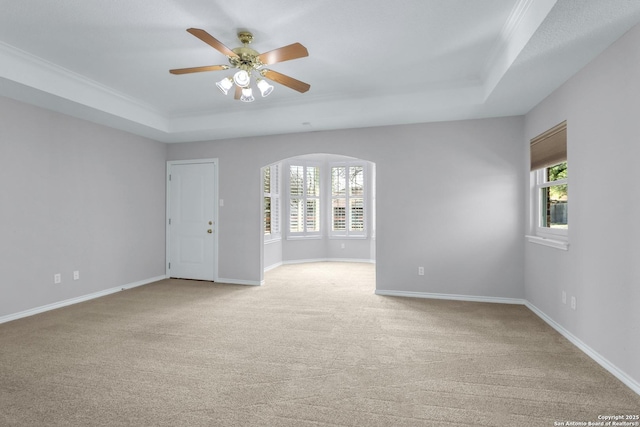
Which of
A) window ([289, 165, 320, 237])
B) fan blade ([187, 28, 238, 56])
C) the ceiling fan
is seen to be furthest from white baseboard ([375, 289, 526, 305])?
fan blade ([187, 28, 238, 56])

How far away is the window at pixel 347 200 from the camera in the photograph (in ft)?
25.8

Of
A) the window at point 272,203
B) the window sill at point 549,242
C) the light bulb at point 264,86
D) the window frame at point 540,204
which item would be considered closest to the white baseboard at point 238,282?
→ the window at point 272,203

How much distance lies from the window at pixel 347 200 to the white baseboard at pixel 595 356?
459 centimetres

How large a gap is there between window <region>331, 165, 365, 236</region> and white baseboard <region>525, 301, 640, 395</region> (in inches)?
181

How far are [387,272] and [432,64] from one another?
2.77 m

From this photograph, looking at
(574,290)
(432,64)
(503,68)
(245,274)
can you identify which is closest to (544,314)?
(574,290)

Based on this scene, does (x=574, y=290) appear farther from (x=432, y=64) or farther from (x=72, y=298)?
(x=72, y=298)

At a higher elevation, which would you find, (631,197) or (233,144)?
(233,144)

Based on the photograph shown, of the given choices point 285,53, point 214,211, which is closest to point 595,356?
point 285,53

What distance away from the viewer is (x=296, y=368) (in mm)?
2514

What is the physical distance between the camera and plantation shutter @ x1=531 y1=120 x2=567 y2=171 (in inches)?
129

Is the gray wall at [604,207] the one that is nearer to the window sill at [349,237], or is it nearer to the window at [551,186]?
the window at [551,186]

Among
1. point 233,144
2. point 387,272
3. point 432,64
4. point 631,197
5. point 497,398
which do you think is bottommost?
point 497,398

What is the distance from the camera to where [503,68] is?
3.02 m
